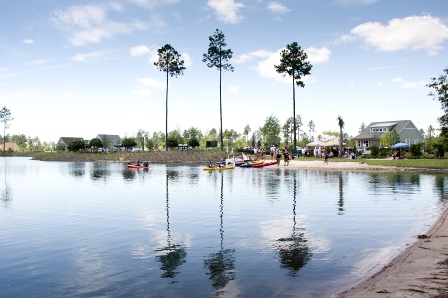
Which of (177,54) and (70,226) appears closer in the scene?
(70,226)

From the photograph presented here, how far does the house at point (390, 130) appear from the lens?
95375mm

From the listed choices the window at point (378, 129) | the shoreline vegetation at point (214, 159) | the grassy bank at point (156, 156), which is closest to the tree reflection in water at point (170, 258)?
the shoreline vegetation at point (214, 159)

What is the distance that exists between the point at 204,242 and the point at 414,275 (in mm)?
7025

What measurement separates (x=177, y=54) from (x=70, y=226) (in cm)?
7118

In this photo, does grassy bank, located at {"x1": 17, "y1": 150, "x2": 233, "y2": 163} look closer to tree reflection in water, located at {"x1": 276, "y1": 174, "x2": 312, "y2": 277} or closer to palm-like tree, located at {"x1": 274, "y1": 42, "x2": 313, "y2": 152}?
palm-like tree, located at {"x1": 274, "y1": 42, "x2": 313, "y2": 152}

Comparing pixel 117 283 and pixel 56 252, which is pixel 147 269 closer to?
pixel 117 283

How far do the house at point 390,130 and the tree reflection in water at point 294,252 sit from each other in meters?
88.1

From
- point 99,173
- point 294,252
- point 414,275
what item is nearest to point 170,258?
point 294,252

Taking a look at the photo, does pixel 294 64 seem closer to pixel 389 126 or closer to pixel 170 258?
pixel 389 126

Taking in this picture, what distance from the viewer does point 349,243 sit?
13391 millimetres

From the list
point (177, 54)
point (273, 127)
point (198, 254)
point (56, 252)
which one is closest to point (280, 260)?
point (198, 254)

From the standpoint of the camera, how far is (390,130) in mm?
95625

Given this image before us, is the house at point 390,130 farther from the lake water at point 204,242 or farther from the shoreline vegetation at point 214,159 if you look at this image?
the lake water at point 204,242

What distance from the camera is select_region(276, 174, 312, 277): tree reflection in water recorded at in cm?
1099
